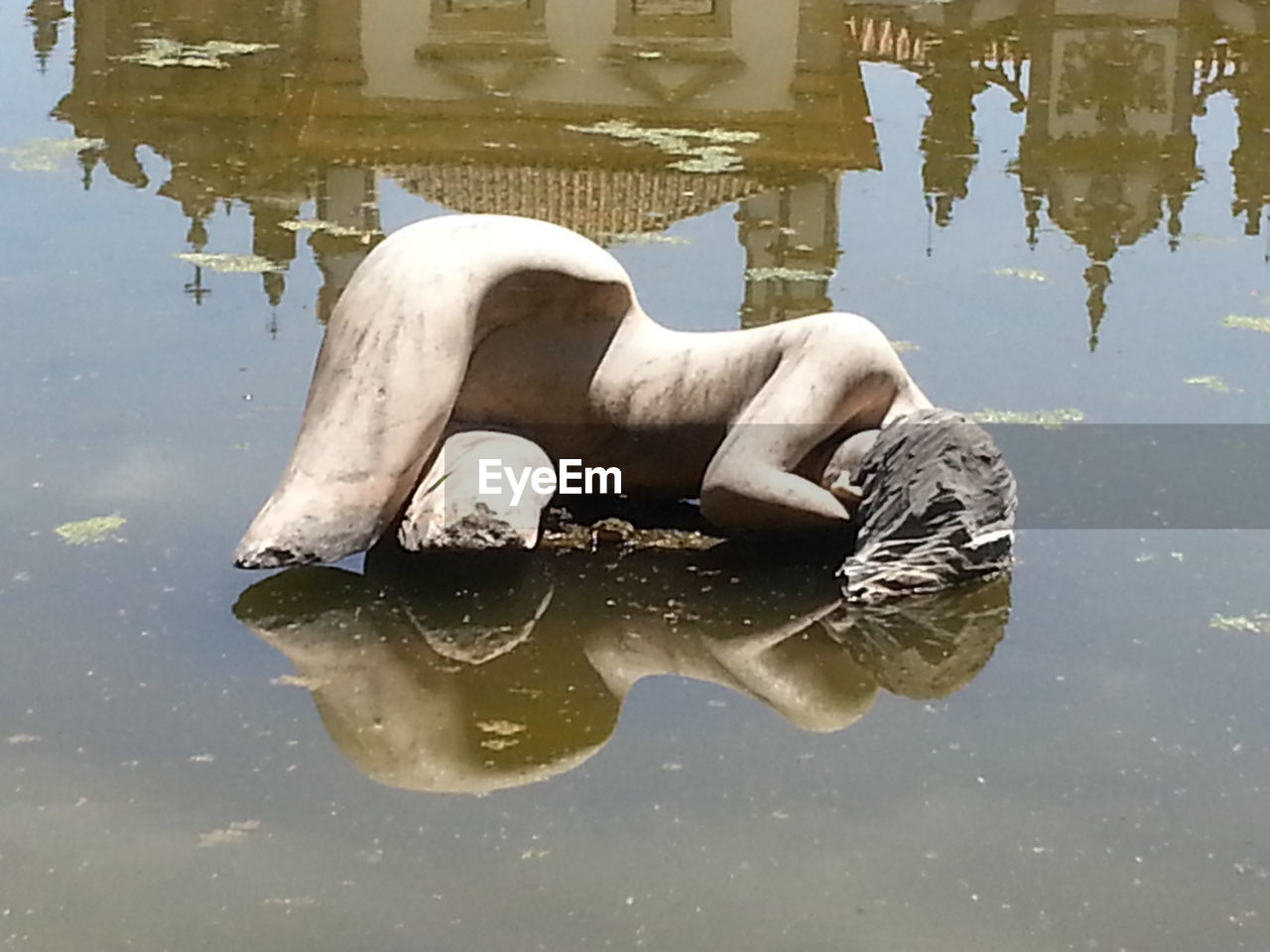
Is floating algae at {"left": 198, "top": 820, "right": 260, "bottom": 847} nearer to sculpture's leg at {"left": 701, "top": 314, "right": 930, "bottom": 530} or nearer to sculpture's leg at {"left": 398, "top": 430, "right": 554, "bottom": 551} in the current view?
sculpture's leg at {"left": 398, "top": 430, "right": 554, "bottom": 551}

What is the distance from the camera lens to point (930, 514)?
19.8ft

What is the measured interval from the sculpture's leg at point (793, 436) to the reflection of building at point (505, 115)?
2336 mm

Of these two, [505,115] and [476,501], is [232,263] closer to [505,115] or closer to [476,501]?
[476,501]

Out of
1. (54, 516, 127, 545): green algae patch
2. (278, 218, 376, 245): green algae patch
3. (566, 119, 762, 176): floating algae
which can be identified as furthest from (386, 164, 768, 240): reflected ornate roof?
(54, 516, 127, 545): green algae patch

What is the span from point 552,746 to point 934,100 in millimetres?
8981

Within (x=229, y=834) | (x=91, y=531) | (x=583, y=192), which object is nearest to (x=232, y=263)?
(x=583, y=192)

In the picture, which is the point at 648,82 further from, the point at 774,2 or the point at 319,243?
the point at 319,243

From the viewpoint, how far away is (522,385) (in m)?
6.45

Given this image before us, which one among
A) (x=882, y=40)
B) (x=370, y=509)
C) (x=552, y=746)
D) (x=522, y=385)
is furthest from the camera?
(x=882, y=40)

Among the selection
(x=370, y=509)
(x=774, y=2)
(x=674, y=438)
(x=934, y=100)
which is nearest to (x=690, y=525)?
(x=674, y=438)

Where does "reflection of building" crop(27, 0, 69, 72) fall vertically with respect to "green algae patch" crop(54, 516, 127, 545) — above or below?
above

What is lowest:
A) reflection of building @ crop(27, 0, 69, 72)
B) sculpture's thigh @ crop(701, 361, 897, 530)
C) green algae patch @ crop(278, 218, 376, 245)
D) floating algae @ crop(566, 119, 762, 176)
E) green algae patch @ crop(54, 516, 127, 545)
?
green algae patch @ crop(54, 516, 127, 545)

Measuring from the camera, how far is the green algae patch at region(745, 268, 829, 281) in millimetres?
9125

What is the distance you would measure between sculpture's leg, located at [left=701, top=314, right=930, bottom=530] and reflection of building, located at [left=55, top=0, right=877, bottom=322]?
92.0 inches
